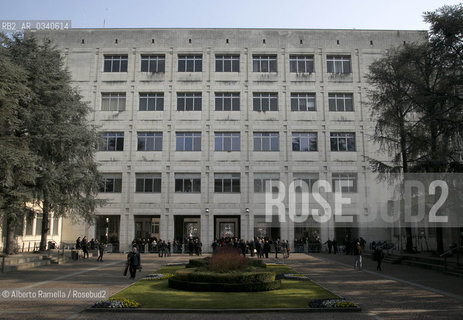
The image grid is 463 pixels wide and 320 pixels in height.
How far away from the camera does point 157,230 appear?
43.2 metres

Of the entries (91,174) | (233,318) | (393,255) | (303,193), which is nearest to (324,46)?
(303,193)

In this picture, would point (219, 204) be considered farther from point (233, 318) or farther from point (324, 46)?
point (233, 318)

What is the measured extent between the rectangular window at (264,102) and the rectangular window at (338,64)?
707 centimetres

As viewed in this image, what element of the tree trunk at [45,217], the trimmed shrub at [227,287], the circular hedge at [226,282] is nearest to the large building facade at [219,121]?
the tree trunk at [45,217]

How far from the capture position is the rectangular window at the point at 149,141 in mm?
44188

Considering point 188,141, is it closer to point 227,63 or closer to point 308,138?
point 227,63

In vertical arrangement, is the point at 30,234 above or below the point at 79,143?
below

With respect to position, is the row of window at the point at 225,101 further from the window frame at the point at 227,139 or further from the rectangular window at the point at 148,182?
the rectangular window at the point at 148,182


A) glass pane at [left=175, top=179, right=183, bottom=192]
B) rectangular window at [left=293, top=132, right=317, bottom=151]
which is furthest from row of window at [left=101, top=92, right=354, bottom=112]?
glass pane at [left=175, top=179, right=183, bottom=192]

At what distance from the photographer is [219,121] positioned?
4462 centimetres

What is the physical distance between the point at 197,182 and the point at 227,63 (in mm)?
13548

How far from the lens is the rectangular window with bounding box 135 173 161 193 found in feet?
143

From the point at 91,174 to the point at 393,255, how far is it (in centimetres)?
2314

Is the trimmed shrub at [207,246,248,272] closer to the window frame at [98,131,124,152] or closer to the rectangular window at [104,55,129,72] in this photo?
the window frame at [98,131,124,152]
